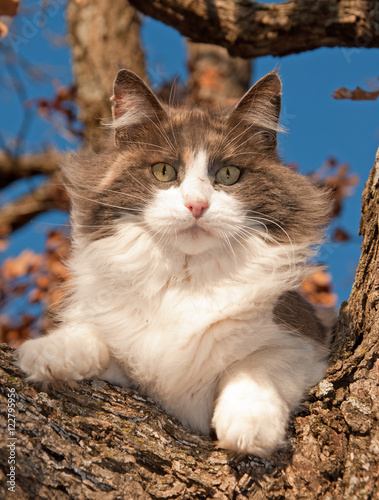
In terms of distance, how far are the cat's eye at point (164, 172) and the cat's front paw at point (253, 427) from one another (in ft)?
3.40

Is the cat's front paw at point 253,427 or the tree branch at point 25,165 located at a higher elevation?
the tree branch at point 25,165

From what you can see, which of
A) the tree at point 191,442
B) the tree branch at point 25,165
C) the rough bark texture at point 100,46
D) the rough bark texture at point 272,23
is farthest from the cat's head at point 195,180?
the tree branch at point 25,165

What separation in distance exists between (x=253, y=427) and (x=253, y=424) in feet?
0.04

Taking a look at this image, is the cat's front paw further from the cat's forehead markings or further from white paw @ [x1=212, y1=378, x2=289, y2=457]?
the cat's forehead markings

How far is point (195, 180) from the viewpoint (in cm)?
232

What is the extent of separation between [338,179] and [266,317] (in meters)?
3.80

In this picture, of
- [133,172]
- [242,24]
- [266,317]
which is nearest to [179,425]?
[266,317]

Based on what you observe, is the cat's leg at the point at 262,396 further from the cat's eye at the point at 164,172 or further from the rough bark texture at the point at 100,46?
the rough bark texture at the point at 100,46

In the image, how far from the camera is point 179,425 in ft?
7.29

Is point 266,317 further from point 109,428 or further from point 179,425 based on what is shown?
point 109,428

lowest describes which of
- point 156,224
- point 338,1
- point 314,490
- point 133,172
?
point 314,490

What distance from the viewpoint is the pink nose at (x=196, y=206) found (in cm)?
220

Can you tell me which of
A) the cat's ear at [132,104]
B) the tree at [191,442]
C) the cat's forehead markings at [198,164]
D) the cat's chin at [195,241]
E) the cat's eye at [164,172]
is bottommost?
the tree at [191,442]

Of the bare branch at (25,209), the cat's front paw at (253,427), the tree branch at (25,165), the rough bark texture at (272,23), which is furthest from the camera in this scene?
the tree branch at (25,165)
